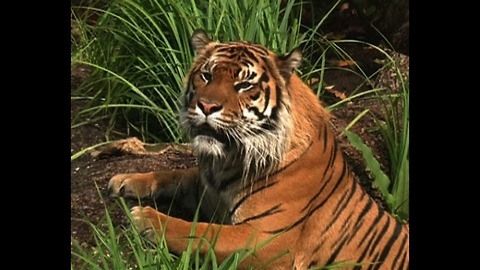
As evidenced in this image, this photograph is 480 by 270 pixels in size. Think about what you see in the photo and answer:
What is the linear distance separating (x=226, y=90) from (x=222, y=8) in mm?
416

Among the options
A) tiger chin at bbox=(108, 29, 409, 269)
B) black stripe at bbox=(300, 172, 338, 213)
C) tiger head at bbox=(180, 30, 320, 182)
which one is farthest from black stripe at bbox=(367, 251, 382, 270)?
tiger head at bbox=(180, 30, 320, 182)

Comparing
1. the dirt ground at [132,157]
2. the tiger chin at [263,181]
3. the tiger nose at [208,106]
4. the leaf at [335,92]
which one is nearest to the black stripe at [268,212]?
the tiger chin at [263,181]

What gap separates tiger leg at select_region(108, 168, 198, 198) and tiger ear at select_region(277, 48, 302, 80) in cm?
39

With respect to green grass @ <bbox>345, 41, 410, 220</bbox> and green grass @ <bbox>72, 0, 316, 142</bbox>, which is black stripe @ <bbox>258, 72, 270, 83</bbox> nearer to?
green grass @ <bbox>72, 0, 316, 142</bbox>

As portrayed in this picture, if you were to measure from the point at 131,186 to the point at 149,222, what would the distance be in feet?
0.69

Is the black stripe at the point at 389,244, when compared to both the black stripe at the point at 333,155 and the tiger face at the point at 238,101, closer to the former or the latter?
the black stripe at the point at 333,155

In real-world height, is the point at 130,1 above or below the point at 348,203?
above

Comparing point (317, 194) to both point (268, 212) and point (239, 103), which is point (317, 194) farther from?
point (239, 103)

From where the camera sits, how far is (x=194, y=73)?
11.9 ft

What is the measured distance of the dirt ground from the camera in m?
3.71

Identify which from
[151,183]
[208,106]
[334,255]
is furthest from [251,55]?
[334,255]

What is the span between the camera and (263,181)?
3627mm

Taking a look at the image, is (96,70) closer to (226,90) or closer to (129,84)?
(129,84)
